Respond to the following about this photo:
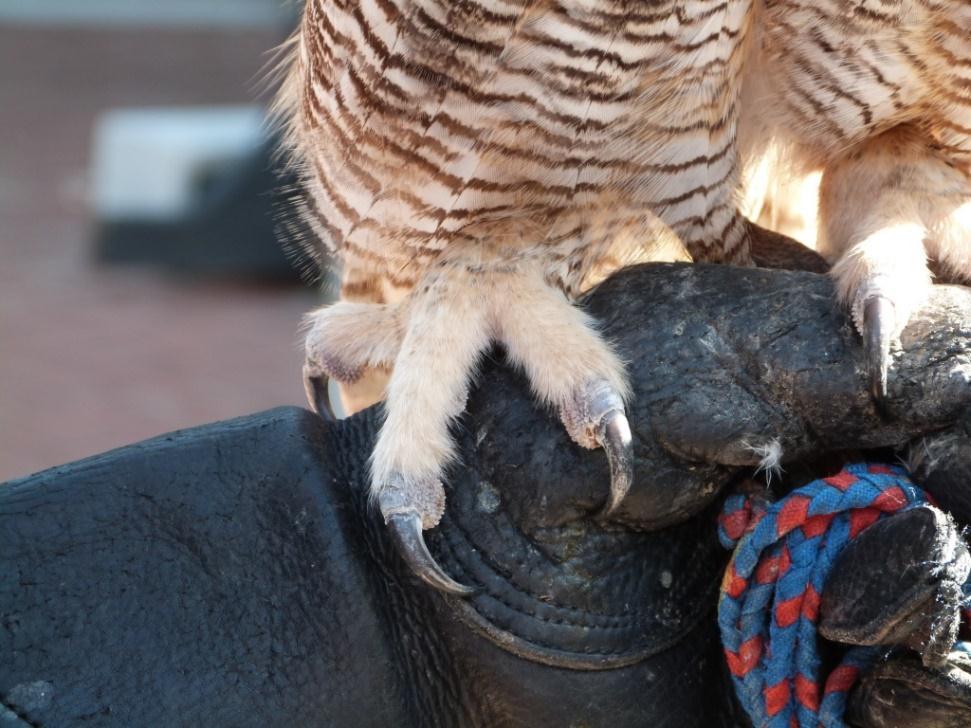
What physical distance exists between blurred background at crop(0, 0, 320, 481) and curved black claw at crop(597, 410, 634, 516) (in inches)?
142

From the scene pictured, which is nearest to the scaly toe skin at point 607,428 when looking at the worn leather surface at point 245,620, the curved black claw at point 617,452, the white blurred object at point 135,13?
the curved black claw at point 617,452

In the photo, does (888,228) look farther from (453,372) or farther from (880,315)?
(453,372)

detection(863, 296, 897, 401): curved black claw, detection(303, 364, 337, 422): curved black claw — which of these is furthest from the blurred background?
detection(863, 296, 897, 401): curved black claw

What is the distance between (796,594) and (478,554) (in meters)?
0.31

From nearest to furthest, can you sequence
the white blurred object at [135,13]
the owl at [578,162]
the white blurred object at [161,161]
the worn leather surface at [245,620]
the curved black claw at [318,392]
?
the worn leather surface at [245,620] < the owl at [578,162] < the curved black claw at [318,392] < the white blurred object at [161,161] < the white blurred object at [135,13]

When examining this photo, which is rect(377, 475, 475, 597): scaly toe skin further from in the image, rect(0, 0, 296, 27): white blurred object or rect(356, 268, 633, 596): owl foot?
rect(0, 0, 296, 27): white blurred object

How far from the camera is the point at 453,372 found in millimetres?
1348

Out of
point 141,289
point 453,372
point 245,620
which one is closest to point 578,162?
point 453,372

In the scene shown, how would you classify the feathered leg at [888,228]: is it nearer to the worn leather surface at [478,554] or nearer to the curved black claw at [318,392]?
the worn leather surface at [478,554]

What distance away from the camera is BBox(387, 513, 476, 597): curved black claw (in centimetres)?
120

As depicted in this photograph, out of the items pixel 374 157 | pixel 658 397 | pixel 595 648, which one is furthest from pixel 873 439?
pixel 374 157

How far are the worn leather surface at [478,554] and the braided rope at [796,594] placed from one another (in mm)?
65

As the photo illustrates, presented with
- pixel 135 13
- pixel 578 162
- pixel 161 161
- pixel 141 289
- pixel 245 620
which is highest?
pixel 578 162

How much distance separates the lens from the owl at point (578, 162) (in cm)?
128
